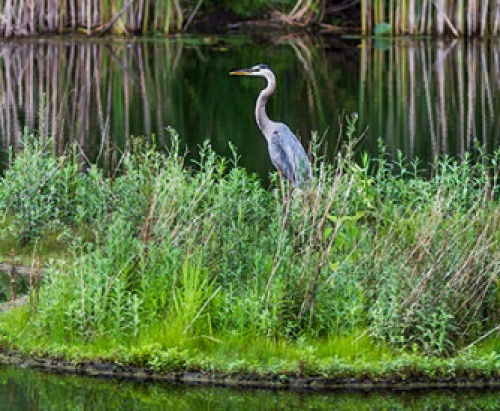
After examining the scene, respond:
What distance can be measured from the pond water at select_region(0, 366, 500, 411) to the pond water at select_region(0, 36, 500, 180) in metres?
6.80

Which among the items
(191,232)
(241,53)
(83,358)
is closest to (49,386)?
(83,358)

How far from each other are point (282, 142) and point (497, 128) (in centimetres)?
758

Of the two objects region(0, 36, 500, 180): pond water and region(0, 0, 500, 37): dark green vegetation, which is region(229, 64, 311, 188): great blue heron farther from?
region(0, 0, 500, 37): dark green vegetation

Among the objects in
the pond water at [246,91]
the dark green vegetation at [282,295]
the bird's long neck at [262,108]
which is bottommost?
the pond water at [246,91]

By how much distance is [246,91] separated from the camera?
25.2 meters

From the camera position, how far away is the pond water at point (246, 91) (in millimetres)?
19375

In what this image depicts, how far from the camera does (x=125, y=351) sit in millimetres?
9508

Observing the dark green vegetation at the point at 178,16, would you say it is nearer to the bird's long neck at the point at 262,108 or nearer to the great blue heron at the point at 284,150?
the bird's long neck at the point at 262,108

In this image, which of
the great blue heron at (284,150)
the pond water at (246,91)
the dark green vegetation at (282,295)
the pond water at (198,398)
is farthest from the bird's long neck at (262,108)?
the pond water at (198,398)

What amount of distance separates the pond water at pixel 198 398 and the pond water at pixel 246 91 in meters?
6.80

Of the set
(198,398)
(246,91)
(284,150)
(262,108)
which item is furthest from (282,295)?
(246,91)

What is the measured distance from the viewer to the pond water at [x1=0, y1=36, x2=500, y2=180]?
763 inches

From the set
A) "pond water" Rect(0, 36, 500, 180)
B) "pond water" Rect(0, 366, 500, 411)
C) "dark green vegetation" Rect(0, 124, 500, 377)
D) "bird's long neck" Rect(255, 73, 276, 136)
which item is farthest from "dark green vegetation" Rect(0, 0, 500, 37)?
"pond water" Rect(0, 366, 500, 411)

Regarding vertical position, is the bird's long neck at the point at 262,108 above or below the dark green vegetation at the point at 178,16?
above
